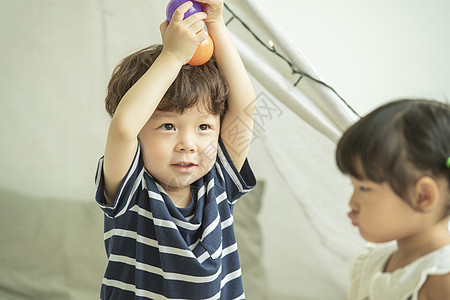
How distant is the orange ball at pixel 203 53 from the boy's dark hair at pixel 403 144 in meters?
0.28

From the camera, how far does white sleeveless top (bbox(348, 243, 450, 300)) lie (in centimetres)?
63

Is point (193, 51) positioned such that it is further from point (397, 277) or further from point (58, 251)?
point (58, 251)

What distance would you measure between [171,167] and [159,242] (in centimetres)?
11

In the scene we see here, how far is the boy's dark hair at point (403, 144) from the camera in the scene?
608 mm

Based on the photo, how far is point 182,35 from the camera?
767 millimetres

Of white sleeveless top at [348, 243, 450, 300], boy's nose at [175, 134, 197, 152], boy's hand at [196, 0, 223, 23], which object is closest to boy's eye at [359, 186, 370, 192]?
white sleeveless top at [348, 243, 450, 300]

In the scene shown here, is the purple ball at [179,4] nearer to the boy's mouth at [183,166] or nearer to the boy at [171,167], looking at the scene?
the boy at [171,167]

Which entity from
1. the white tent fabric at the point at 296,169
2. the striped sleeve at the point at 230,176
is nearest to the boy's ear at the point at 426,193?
the striped sleeve at the point at 230,176

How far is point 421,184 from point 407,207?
0.04 metres

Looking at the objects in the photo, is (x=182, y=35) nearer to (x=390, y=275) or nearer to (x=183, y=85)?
(x=183, y=85)

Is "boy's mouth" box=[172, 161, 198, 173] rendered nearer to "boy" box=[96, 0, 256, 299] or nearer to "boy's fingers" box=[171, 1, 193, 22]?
"boy" box=[96, 0, 256, 299]

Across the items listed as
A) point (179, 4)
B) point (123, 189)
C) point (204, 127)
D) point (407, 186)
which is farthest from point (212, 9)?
point (407, 186)

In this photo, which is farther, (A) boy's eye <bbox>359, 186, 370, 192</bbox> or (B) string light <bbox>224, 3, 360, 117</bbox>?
(B) string light <bbox>224, 3, 360, 117</bbox>

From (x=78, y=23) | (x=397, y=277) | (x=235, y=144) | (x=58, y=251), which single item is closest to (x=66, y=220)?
(x=58, y=251)
